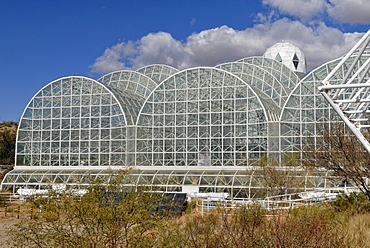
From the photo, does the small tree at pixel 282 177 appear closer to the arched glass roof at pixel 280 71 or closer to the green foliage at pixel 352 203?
the green foliage at pixel 352 203

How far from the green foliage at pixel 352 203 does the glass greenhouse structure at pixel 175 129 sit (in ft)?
38.7

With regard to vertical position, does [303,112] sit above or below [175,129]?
above

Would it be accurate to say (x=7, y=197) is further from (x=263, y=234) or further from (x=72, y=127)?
(x=263, y=234)

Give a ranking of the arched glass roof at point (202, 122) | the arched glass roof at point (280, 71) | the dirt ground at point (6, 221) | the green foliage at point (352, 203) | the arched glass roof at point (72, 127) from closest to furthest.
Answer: the green foliage at point (352, 203) → the dirt ground at point (6, 221) → the arched glass roof at point (202, 122) → the arched glass roof at point (72, 127) → the arched glass roof at point (280, 71)

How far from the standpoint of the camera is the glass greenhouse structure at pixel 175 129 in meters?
36.2

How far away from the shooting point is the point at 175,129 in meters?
38.9

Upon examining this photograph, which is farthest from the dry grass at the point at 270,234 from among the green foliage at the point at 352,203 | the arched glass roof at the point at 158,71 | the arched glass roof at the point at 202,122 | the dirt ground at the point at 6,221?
the arched glass roof at the point at 158,71

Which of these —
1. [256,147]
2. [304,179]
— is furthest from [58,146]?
[304,179]

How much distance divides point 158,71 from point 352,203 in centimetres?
4029

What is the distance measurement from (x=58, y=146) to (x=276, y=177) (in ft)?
73.3

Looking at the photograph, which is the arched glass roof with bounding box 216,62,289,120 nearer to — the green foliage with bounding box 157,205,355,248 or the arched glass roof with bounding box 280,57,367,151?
the arched glass roof with bounding box 280,57,367,151

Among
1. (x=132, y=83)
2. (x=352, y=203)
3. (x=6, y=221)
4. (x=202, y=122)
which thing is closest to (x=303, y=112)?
(x=202, y=122)

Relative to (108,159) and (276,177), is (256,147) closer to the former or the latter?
(276,177)

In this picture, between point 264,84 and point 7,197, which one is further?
point 264,84
